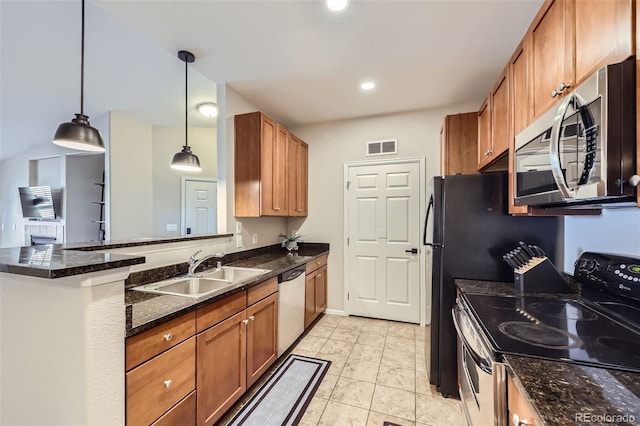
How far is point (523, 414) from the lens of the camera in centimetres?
84

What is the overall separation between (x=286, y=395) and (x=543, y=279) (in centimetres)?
197

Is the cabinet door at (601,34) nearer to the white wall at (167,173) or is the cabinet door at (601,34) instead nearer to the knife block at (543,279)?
the knife block at (543,279)

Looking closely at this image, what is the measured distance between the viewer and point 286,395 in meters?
2.05

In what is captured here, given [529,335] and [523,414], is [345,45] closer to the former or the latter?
[529,335]

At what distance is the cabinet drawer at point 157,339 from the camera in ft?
3.80

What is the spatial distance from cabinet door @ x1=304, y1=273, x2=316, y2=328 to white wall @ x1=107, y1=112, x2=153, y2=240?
2410 mm

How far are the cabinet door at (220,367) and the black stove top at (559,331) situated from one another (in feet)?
4.87

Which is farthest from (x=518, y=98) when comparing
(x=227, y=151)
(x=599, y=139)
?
(x=227, y=151)

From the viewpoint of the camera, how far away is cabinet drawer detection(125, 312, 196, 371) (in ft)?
3.80

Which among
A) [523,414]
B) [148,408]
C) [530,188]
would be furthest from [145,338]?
[530,188]

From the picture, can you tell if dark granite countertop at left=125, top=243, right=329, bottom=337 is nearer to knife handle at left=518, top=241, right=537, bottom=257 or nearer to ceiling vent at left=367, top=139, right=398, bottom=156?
knife handle at left=518, top=241, right=537, bottom=257

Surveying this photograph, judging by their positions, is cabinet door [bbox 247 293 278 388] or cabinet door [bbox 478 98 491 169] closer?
cabinet door [bbox 247 293 278 388]

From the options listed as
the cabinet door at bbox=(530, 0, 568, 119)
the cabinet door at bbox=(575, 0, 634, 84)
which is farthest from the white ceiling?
the cabinet door at bbox=(575, 0, 634, 84)

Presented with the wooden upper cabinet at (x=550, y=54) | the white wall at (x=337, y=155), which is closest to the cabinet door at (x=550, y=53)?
the wooden upper cabinet at (x=550, y=54)
